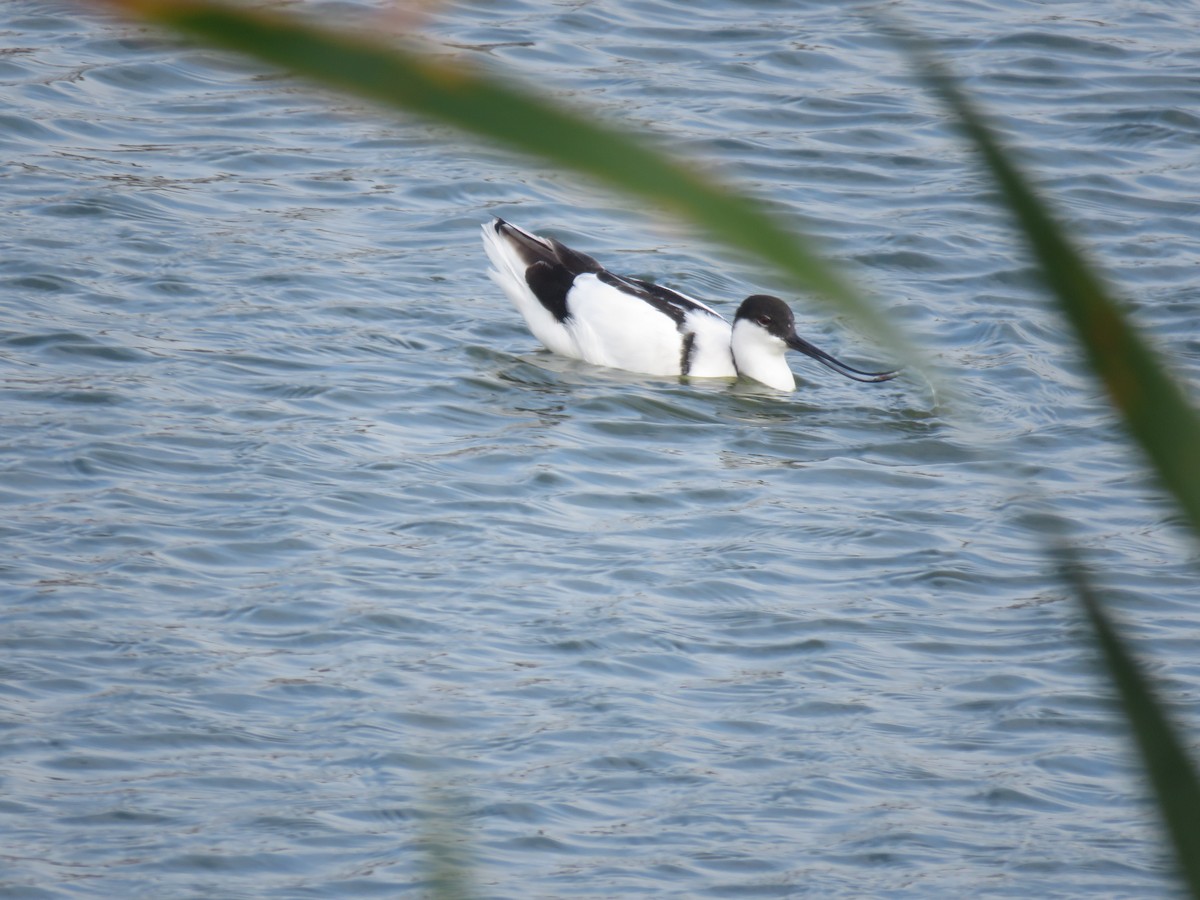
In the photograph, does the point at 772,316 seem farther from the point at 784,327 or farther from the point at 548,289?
the point at 548,289

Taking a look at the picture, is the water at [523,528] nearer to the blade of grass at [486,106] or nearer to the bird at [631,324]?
the blade of grass at [486,106]

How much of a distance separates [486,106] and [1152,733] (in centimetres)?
31

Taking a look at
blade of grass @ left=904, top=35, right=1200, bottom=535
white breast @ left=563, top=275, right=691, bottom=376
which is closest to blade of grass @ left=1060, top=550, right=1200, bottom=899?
blade of grass @ left=904, top=35, right=1200, bottom=535

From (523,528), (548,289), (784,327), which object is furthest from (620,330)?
(523,528)

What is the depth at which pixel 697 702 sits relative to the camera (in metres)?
4.94

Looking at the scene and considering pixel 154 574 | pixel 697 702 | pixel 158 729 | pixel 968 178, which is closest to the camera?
pixel 158 729

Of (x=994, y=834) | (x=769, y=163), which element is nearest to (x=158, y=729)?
(x=994, y=834)

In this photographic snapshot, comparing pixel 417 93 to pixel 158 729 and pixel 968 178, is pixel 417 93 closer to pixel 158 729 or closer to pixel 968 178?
pixel 158 729

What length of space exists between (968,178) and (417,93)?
10.5 metres

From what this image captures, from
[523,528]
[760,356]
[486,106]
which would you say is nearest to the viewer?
[486,106]

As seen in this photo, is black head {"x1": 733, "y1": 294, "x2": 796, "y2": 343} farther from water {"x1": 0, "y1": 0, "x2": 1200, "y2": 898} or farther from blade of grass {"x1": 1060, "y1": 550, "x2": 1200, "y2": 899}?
blade of grass {"x1": 1060, "y1": 550, "x2": 1200, "y2": 899}

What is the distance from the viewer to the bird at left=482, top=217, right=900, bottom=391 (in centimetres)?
833

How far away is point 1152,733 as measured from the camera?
57 cm

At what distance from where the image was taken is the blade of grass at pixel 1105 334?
0.53 meters
